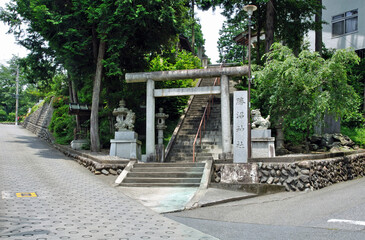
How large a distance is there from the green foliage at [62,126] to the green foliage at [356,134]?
17955 mm

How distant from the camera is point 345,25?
2517cm

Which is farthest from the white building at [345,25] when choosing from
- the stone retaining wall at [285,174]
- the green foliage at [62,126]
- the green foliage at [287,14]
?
the green foliage at [62,126]

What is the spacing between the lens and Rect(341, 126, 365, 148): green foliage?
20.3m

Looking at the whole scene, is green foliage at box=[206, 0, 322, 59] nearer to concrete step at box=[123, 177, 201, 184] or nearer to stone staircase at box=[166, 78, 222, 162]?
stone staircase at box=[166, 78, 222, 162]

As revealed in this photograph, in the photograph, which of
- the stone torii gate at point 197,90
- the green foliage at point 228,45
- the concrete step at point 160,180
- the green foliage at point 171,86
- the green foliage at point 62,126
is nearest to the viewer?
the concrete step at point 160,180

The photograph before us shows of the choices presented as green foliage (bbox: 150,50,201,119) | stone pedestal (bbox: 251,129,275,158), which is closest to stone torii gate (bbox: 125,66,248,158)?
stone pedestal (bbox: 251,129,275,158)

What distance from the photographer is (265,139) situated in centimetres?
1594

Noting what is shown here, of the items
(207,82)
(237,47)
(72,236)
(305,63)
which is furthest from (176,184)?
(237,47)

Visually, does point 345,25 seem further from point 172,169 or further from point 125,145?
point 172,169

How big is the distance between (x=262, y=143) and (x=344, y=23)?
14226mm

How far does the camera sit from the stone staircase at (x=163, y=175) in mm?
13578

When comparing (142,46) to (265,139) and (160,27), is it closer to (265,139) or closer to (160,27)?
(160,27)

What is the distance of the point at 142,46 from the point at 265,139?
380 inches

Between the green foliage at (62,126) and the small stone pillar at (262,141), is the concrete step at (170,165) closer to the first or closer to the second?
the small stone pillar at (262,141)
